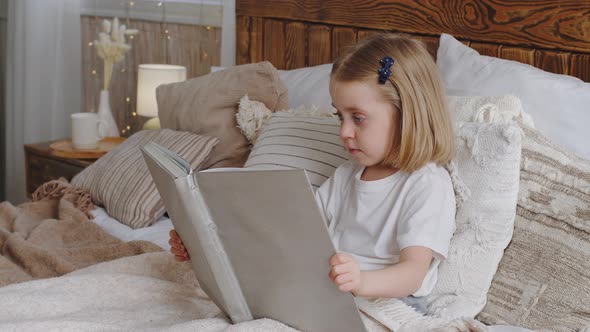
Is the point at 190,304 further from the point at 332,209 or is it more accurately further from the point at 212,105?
the point at 212,105

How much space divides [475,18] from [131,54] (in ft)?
5.94

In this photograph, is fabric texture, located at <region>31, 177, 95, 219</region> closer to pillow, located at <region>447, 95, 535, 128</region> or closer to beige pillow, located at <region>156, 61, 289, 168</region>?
beige pillow, located at <region>156, 61, 289, 168</region>

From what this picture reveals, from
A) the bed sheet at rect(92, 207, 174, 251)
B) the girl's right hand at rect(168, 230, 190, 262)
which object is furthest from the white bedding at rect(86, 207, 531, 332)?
the girl's right hand at rect(168, 230, 190, 262)

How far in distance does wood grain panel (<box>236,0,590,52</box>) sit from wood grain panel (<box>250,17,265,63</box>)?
18 centimetres

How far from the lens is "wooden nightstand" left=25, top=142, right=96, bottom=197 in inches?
105

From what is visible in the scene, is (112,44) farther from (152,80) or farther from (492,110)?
(492,110)

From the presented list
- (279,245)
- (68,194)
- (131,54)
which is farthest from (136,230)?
(131,54)

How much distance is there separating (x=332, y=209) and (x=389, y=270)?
0.27 meters

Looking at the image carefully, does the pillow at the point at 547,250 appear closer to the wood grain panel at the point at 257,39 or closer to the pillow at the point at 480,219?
the pillow at the point at 480,219

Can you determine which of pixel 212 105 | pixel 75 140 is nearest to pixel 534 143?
pixel 212 105

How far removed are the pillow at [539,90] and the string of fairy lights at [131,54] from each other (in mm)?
1521

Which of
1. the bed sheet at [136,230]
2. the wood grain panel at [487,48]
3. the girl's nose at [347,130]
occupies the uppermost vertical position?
the wood grain panel at [487,48]

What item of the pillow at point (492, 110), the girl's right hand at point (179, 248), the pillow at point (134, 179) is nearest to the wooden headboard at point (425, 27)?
the pillow at point (492, 110)

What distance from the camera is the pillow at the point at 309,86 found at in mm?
1988
